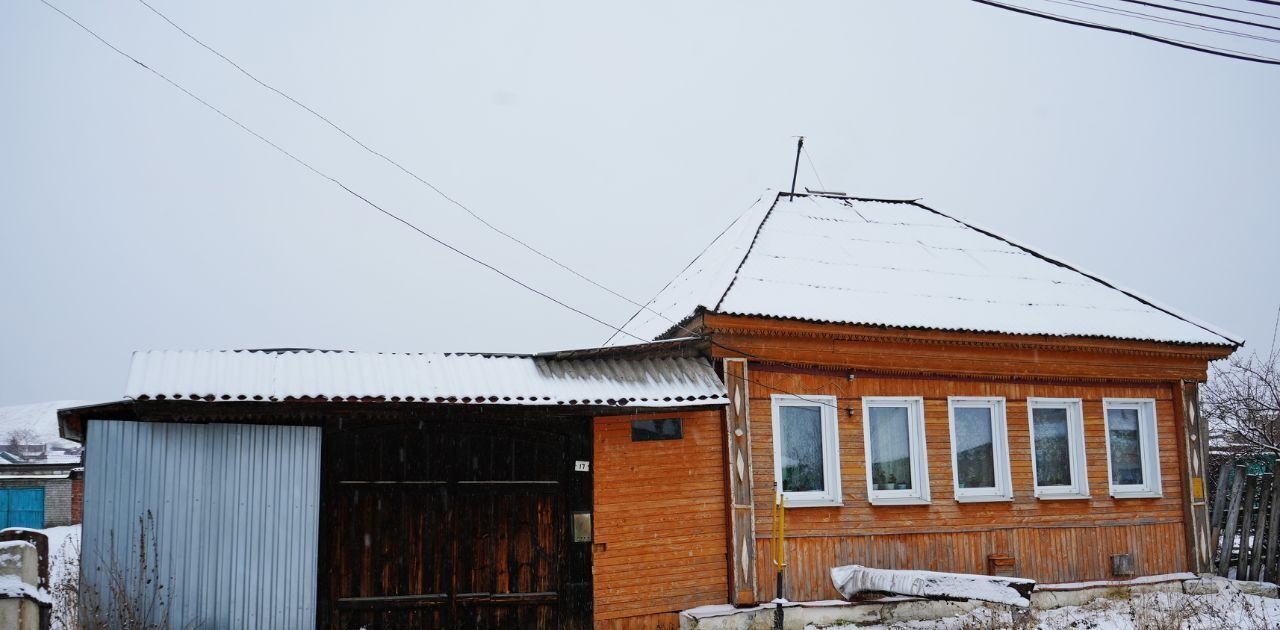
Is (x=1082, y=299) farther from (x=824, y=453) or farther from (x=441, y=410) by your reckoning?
(x=441, y=410)

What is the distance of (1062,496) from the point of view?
1289 centimetres

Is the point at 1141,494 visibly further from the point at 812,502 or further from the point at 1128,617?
the point at 812,502

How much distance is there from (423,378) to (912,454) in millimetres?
6194

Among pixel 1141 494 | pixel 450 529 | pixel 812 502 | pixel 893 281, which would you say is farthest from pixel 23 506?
pixel 1141 494

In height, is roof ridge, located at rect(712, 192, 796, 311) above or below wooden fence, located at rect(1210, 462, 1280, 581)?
above

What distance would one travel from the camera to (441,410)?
963 centimetres

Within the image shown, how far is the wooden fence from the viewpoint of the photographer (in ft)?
45.2

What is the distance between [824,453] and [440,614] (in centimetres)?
482

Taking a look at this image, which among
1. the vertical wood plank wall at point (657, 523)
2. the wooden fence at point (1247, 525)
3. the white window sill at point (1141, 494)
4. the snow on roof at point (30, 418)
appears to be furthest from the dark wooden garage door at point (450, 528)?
the snow on roof at point (30, 418)

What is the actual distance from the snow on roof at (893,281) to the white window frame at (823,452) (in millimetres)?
1008

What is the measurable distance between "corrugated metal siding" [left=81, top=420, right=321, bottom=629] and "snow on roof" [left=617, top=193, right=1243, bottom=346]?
4648 mm

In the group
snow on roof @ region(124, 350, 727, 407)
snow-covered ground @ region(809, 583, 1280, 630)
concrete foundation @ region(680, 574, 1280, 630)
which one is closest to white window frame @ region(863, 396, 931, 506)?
concrete foundation @ region(680, 574, 1280, 630)

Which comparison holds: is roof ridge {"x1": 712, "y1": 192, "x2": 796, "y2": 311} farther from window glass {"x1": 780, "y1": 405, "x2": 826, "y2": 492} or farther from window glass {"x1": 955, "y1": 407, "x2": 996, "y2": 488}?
window glass {"x1": 955, "y1": 407, "x2": 996, "y2": 488}

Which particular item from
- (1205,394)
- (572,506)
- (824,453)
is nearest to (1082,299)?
(824,453)
